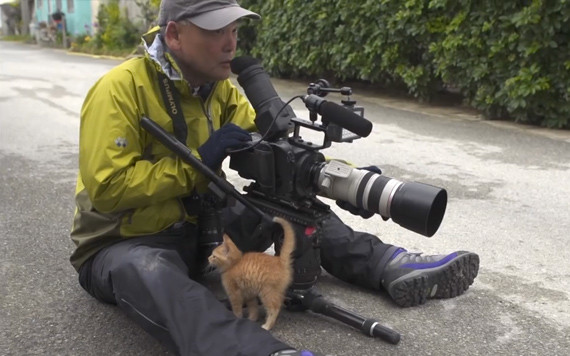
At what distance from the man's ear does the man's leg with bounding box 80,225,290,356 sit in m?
0.80

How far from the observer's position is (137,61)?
8.98ft

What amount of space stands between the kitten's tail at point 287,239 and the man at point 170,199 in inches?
13.2

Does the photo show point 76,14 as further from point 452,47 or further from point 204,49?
point 204,49

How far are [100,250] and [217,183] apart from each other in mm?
601

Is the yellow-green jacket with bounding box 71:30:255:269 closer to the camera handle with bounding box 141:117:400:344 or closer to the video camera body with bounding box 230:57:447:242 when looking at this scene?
the camera handle with bounding box 141:117:400:344

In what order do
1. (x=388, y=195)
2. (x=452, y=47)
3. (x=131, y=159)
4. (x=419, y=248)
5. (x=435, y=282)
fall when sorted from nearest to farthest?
(x=388, y=195), (x=131, y=159), (x=435, y=282), (x=419, y=248), (x=452, y=47)

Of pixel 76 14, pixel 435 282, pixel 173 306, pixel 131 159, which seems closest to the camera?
pixel 173 306

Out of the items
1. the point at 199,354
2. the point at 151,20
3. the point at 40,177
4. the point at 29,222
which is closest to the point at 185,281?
the point at 199,354

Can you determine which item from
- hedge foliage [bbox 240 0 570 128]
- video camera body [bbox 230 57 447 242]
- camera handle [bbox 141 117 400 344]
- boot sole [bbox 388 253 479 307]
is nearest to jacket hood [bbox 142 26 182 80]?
camera handle [bbox 141 117 400 344]

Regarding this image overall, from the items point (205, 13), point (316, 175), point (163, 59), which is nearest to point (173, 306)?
point (316, 175)

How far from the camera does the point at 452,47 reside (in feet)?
26.5

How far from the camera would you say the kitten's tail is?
2578 mm

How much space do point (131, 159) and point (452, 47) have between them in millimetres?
6266

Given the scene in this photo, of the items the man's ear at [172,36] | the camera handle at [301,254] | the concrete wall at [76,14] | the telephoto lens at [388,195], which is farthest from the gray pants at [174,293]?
the concrete wall at [76,14]
